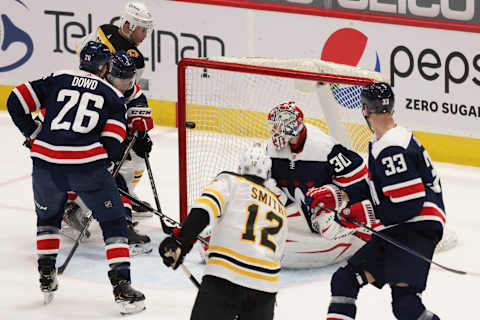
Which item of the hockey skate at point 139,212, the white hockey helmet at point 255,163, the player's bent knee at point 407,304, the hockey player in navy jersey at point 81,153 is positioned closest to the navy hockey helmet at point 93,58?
the hockey player in navy jersey at point 81,153

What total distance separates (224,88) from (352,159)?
1.24 m

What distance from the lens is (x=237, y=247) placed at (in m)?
3.90

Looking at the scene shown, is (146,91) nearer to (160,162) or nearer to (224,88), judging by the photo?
(160,162)

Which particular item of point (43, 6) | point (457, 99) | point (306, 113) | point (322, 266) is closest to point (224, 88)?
point (306, 113)

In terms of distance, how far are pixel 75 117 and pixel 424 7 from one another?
11.4ft

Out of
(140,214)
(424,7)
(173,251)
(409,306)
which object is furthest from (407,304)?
(424,7)

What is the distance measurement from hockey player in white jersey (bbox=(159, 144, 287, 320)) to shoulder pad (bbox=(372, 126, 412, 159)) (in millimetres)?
481

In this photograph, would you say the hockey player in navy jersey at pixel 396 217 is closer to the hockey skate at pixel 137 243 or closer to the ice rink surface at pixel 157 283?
the ice rink surface at pixel 157 283

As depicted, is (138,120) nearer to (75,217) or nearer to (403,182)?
(75,217)

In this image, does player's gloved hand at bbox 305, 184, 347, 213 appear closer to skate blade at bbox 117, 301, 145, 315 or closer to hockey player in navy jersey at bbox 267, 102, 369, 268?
hockey player in navy jersey at bbox 267, 102, 369, 268

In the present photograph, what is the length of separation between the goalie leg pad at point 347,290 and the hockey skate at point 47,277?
1.54 metres

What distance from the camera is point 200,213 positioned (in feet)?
12.6

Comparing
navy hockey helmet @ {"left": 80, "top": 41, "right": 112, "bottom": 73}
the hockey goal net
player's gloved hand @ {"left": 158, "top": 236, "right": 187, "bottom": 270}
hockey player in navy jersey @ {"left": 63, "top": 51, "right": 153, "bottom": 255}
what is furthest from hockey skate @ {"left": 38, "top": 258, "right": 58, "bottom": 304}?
player's gloved hand @ {"left": 158, "top": 236, "right": 187, "bottom": 270}

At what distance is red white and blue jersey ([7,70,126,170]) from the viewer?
4.92 m
